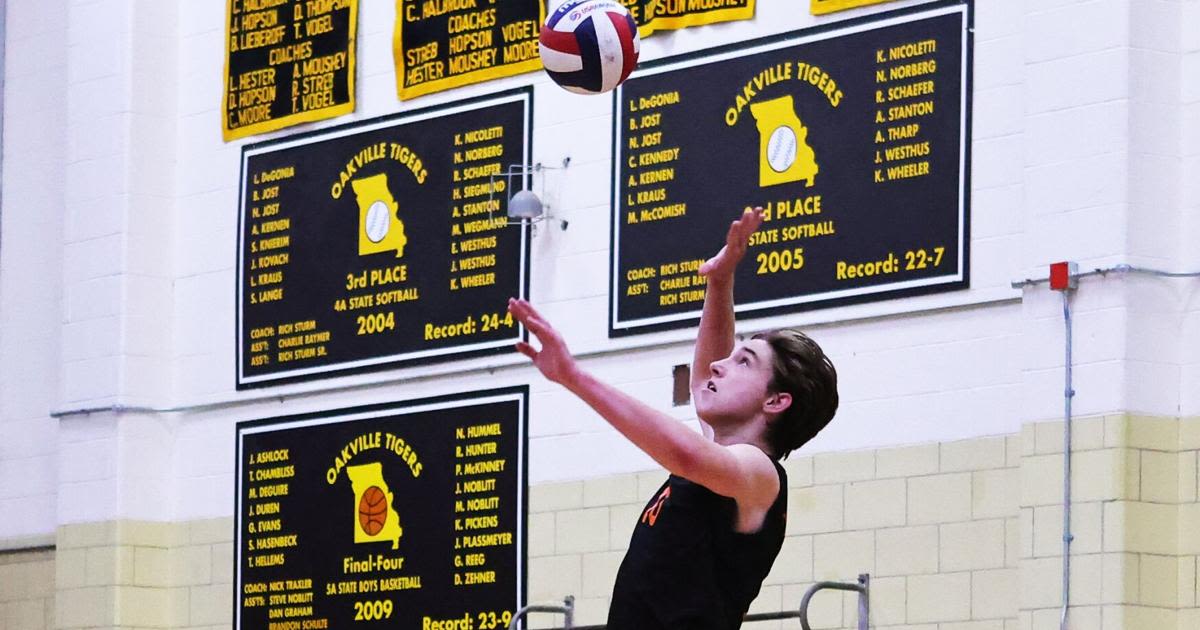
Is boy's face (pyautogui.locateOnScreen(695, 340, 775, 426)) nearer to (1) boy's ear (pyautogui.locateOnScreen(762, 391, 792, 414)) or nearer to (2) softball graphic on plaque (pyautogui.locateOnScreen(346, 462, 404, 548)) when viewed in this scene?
(1) boy's ear (pyautogui.locateOnScreen(762, 391, 792, 414))

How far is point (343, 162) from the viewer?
456 inches

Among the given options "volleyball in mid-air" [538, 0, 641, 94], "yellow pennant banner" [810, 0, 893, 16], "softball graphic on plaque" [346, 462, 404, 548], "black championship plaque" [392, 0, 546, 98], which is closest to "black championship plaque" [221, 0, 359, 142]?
"black championship plaque" [392, 0, 546, 98]

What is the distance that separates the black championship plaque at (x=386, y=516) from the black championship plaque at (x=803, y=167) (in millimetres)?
1197

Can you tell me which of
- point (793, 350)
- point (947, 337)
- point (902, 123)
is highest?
point (902, 123)

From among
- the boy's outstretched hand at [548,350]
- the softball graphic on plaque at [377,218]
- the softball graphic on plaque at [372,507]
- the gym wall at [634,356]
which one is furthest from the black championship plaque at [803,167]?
the boy's outstretched hand at [548,350]

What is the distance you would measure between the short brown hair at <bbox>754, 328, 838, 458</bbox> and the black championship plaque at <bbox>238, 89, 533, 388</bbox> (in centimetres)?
581

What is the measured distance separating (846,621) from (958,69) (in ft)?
7.99

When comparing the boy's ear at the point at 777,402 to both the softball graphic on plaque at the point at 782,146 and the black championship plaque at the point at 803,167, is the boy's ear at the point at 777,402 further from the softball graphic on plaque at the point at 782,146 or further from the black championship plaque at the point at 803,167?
the softball graphic on plaque at the point at 782,146

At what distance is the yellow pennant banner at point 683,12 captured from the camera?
390 inches

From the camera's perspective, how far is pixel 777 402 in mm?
4746

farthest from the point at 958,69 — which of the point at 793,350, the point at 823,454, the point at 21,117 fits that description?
the point at 21,117

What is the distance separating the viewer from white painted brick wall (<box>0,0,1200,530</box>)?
27.1 ft

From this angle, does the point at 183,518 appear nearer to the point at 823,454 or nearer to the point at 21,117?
the point at 21,117

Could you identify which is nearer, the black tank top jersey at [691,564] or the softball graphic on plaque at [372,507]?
the black tank top jersey at [691,564]
